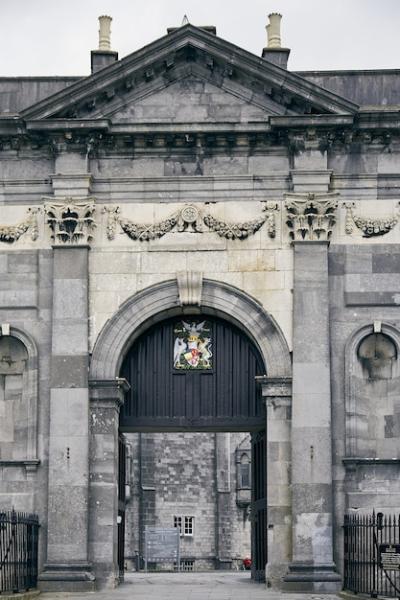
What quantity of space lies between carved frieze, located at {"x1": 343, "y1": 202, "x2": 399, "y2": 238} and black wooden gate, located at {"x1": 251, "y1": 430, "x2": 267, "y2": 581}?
5180mm

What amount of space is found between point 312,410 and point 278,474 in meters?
1.58

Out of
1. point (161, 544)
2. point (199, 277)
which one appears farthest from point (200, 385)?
point (161, 544)

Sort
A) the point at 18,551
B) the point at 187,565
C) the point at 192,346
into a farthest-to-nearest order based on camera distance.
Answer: the point at 187,565 < the point at 192,346 < the point at 18,551

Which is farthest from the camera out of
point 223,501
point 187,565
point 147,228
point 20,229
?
point 223,501

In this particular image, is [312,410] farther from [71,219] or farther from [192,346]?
[71,219]

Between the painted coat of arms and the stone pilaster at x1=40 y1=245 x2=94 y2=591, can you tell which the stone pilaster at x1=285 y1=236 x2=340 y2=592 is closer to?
the painted coat of arms

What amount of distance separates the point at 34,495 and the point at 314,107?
1063cm

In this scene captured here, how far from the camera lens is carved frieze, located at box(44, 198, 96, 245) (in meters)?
32.8

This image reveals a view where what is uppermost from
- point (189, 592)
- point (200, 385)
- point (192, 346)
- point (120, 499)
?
point (192, 346)

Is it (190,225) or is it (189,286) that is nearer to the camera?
(189,286)

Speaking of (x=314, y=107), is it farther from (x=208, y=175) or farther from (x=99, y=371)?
(x=99, y=371)

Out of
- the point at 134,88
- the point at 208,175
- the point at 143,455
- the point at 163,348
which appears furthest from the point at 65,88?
the point at 143,455

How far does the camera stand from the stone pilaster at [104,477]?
31.6 metres

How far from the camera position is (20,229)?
33219mm
